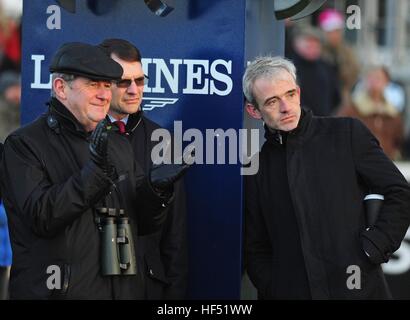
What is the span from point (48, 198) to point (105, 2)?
1.37 metres

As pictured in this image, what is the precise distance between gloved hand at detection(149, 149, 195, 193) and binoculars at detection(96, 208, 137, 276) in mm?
202

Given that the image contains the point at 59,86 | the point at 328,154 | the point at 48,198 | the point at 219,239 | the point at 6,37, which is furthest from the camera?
the point at 6,37

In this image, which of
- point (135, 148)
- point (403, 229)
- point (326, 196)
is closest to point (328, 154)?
point (326, 196)

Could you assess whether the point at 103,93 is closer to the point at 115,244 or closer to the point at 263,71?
the point at 115,244

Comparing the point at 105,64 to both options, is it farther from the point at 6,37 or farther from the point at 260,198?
the point at 6,37

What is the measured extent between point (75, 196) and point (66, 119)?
424mm

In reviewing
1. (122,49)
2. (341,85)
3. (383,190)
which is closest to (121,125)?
(122,49)

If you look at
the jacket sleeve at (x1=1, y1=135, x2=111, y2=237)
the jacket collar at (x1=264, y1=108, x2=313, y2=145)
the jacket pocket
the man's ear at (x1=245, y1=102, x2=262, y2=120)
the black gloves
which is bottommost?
the jacket pocket

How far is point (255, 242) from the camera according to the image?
4.86 metres

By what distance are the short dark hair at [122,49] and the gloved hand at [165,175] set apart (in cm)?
69

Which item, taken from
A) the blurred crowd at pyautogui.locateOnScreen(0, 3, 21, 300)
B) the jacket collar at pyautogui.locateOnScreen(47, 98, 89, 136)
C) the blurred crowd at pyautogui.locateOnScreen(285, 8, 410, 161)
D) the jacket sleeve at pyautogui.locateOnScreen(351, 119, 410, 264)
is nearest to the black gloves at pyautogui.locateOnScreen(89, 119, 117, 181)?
the jacket collar at pyautogui.locateOnScreen(47, 98, 89, 136)

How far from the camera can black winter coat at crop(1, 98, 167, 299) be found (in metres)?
4.09

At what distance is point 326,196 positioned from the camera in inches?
182

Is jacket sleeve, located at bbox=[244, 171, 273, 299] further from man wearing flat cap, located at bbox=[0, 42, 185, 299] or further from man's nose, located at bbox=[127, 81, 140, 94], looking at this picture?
man's nose, located at bbox=[127, 81, 140, 94]
